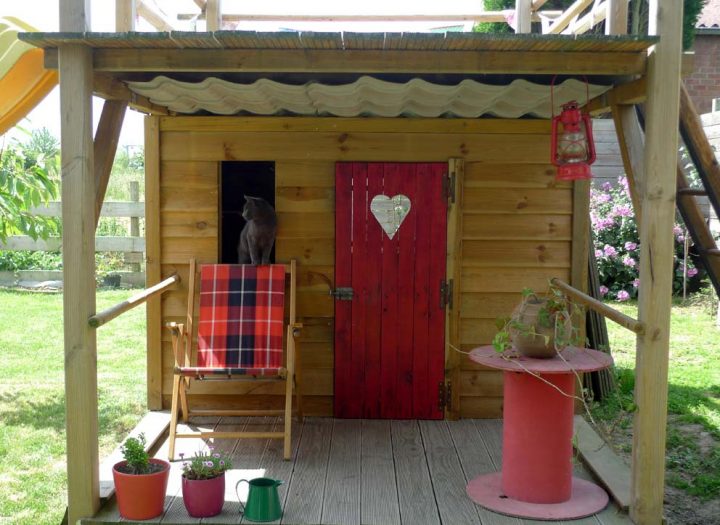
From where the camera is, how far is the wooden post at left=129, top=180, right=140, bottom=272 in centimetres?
1135

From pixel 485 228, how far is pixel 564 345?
66.1 inches

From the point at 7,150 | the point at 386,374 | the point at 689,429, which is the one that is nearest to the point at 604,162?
the point at 689,429

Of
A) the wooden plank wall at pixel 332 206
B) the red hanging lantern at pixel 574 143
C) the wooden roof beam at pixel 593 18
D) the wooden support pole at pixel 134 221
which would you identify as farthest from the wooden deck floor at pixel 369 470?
the wooden support pole at pixel 134 221

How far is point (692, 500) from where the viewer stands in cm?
464

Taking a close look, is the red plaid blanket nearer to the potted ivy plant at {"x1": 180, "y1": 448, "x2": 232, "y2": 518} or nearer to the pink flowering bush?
the potted ivy plant at {"x1": 180, "y1": 448, "x2": 232, "y2": 518}

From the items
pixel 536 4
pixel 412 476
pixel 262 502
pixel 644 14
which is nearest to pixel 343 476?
pixel 412 476

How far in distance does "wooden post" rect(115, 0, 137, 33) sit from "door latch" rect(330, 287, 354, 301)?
83.4 inches

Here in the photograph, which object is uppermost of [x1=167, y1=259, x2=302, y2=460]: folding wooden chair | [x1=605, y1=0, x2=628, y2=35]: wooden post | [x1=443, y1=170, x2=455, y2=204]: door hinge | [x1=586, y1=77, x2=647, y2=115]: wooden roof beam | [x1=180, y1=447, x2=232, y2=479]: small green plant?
[x1=605, y1=0, x2=628, y2=35]: wooden post

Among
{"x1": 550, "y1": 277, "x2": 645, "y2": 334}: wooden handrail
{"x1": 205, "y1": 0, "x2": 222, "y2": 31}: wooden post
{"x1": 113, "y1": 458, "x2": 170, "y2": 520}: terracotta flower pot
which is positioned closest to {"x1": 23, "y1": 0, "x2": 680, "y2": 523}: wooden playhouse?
{"x1": 550, "y1": 277, "x2": 645, "y2": 334}: wooden handrail

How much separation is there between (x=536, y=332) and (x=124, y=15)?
10.1 ft

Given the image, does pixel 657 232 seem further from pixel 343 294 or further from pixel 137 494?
pixel 137 494

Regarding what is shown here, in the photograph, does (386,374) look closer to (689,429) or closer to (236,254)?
(236,254)

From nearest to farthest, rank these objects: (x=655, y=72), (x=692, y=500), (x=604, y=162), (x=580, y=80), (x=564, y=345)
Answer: (x=655, y=72) → (x=564, y=345) → (x=580, y=80) → (x=692, y=500) → (x=604, y=162)

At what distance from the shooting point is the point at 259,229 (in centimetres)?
530
